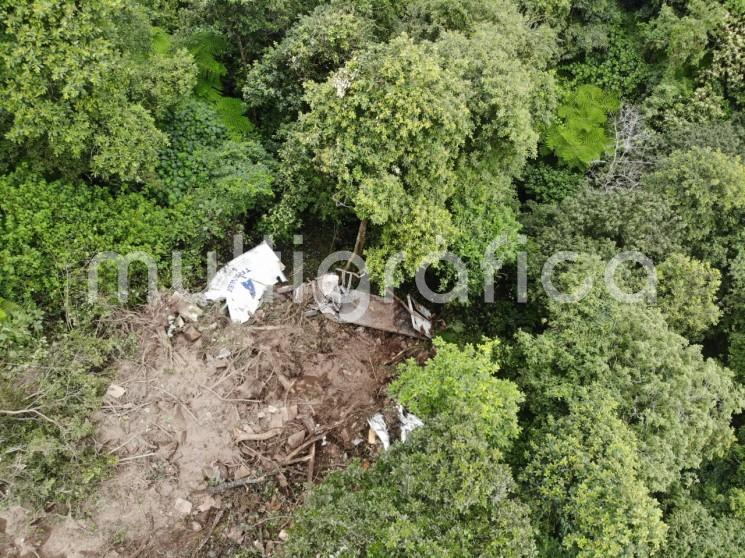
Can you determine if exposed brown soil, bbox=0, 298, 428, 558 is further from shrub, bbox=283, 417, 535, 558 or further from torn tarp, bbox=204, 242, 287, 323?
shrub, bbox=283, 417, 535, 558

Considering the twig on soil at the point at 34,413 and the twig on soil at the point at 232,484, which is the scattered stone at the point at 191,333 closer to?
the twig on soil at the point at 34,413

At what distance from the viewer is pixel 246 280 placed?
43.2 feet

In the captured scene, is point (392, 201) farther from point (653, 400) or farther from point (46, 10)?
point (46, 10)

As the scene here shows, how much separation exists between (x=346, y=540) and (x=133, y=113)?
9628 mm

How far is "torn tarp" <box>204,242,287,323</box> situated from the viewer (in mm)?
12820

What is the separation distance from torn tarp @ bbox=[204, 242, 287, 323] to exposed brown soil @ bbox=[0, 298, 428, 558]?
0.36 metres

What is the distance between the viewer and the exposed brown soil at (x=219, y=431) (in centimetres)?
1010

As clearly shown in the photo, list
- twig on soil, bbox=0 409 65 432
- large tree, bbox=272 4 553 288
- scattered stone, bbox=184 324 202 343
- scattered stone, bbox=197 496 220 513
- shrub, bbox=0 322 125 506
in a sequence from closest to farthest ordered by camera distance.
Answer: shrub, bbox=0 322 125 506 → twig on soil, bbox=0 409 65 432 → large tree, bbox=272 4 553 288 → scattered stone, bbox=197 496 220 513 → scattered stone, bbox=184 324 202 343

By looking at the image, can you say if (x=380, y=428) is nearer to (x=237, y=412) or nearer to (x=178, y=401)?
(x=237, y=412)

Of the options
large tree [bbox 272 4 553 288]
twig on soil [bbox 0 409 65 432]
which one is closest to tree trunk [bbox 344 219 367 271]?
large tree [bbox 272 4 553 288]

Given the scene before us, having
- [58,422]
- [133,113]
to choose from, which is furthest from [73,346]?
[133,113]

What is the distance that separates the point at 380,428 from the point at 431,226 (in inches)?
185

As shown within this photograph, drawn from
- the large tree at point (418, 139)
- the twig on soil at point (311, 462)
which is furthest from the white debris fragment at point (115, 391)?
the large tree at point (418, 139)

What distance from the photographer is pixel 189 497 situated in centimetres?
1058
